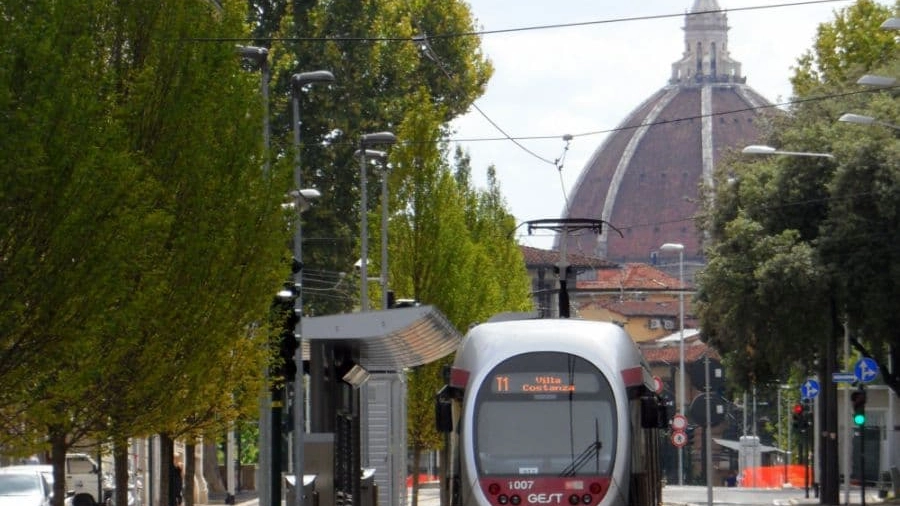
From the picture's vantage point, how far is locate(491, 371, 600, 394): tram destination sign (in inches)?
939

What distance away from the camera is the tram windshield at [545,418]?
77.0ft

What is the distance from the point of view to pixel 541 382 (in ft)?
78.6

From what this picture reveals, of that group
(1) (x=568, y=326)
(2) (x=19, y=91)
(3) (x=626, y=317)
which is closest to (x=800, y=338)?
(1) (x=568, y=326)

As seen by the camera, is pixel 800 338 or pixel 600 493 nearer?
pixel 600 493

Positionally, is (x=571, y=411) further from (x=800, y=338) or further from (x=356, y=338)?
(x=800, y=338)

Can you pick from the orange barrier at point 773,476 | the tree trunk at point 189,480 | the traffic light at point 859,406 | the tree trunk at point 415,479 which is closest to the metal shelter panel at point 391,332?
the tree trunk at point 189,480

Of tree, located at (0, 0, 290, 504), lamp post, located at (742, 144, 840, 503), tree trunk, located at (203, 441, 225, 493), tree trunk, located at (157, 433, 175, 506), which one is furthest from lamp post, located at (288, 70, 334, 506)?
tree trunk, located at (203, 441, 225, 493)

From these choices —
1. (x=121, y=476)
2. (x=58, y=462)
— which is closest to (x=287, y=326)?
(x=121, y=476)

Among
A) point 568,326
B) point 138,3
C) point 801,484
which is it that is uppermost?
point 138,3

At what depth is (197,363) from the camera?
2231 cm

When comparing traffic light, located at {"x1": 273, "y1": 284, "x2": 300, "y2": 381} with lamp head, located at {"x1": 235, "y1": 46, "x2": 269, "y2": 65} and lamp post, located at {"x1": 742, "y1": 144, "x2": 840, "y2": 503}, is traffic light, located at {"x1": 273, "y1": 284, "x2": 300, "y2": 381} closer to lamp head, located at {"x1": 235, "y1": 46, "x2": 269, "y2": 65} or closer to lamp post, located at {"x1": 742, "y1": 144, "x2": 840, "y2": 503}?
lamp head, located at {"x1": 235, "y1": 46, "x2": 269, "y2": 65}

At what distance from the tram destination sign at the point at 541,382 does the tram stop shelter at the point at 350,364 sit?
1976 mm

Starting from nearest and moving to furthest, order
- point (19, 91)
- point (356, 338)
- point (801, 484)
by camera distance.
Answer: point (19, 91), point (356, 338), point (801, 484)

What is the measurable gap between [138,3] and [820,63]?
147 feet
